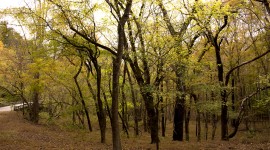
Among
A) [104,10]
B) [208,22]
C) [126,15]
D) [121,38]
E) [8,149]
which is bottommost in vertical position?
[8,149]

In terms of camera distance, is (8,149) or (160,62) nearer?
(160,62)

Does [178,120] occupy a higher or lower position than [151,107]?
lower

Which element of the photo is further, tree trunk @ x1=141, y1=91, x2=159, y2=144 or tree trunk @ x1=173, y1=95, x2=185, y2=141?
tree trunk @ x1=173, y1=95, x2=185, y2=141

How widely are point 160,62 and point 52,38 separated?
20.9ft

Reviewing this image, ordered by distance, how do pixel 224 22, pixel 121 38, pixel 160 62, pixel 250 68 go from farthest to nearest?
pixel 250 68 → pixel 224 22 → pixel 160 62 → pixel 121 38

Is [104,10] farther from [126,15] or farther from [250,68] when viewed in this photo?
[250,68]

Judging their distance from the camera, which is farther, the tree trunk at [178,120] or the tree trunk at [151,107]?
the tree trunk at [178,120]

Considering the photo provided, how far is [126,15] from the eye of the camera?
9.36 meters

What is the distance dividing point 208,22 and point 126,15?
5388 mm

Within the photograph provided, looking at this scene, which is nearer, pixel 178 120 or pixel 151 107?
pixel 151 107

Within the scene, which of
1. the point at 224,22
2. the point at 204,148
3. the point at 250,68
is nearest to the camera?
the point at 204,148

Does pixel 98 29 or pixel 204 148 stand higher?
pixel 98 29

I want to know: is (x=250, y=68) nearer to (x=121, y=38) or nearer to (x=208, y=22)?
(x=208, y=22)

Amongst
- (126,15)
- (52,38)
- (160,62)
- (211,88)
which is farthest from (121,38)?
(52,38)
